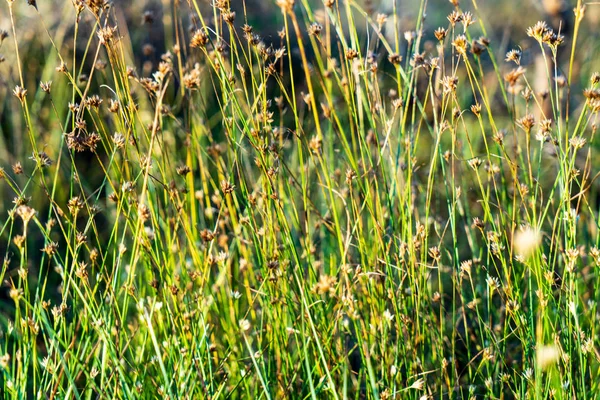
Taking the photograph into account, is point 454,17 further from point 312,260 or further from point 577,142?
point 312,260

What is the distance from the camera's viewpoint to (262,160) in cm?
138

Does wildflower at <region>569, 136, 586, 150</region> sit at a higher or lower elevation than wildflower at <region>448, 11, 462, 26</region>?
lower

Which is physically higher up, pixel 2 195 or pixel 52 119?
pixel 52 119

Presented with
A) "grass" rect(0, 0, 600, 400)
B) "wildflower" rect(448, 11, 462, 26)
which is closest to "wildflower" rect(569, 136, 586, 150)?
"grass" rect(0, 0, 600, 400)

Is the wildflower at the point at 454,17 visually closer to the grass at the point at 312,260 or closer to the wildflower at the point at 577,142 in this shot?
the grass at the point at 312,260

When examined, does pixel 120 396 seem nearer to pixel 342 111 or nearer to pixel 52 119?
pixel 52 119

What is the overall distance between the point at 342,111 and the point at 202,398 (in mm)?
2838

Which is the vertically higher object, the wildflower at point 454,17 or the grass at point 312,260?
the wildflower at point 454,17

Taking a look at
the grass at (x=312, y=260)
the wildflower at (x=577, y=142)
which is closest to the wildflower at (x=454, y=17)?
the grass at (x=312, y=260)

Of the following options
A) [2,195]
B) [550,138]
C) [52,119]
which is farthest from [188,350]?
[52,119]

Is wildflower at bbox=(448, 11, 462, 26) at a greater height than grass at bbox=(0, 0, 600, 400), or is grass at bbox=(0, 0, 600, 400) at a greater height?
wildflower at bbox=(448, 11, 462, 26)

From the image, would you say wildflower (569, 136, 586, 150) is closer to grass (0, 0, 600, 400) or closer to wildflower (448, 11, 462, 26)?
A: grass (0, 0, 600, 400)

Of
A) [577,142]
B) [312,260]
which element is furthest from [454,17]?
[312,260]

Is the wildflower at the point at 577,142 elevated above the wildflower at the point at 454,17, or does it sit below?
below
